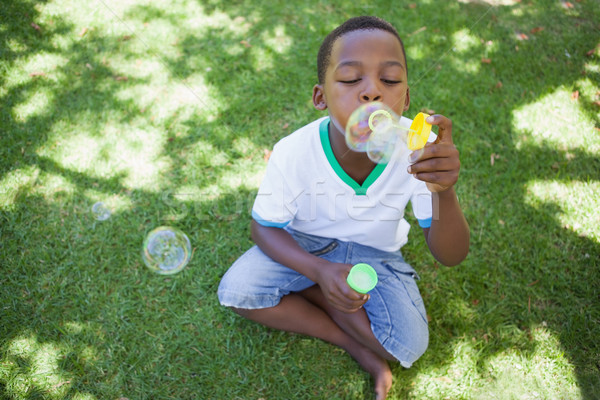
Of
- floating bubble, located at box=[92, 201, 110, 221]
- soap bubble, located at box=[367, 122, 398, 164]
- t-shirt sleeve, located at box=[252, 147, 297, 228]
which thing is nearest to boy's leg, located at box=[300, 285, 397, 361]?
t-shirt sleeve, located at box=[252, 147, 297, 228]

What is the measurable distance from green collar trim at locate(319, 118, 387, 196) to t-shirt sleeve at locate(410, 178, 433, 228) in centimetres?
21

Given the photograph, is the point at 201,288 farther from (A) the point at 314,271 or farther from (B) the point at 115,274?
(A) the point at 314,271

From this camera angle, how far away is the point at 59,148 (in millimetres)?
3205

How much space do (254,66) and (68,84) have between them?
1.70 m

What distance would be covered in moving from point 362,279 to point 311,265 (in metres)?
0.35

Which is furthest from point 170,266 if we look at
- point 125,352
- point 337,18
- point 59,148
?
point 337,18

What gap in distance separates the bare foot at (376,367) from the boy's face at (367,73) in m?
1.31

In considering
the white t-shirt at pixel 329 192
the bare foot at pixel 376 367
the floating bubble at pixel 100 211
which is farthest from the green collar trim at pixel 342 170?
the floating bubble at pixel 100 211

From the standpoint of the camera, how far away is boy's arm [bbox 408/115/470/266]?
4.80 ft

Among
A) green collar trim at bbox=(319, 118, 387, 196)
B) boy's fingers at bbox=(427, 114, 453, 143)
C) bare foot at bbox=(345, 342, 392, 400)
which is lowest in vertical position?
bare foot at bbox=(345, 342, 392, 400)

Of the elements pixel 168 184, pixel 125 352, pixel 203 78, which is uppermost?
pixel 203 78

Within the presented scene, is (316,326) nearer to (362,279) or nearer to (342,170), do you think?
(362,279)

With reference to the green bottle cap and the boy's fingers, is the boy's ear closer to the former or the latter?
the boy's fingers

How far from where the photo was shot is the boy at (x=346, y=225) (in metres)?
1.66
